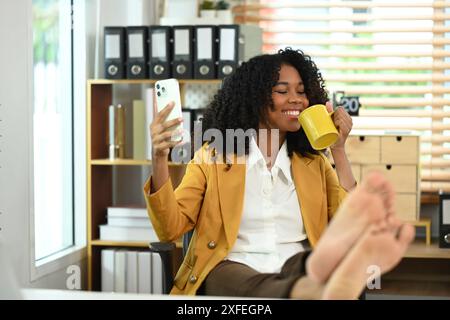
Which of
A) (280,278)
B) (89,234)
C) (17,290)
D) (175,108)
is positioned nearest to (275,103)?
(175,108)

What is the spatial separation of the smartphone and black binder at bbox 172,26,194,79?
1.39 meters

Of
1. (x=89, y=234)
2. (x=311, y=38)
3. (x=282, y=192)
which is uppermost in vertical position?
(x=311, y=38)

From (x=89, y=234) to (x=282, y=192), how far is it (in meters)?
1.43

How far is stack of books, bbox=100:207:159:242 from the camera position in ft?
10.1

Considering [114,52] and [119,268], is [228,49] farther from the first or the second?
[119,268]

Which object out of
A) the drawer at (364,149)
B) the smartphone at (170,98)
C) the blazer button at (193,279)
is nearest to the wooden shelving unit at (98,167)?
the drawer at (364,149)

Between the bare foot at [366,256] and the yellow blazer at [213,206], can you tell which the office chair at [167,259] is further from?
the bare foot at [366,256]

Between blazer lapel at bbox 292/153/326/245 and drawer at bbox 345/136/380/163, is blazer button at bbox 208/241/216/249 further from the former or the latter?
drawer at bbox 345/136/380/163

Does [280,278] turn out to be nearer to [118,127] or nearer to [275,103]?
[275,103]

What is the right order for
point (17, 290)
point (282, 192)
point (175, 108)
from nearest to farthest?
point (17, 290) → point (175, 108) → point (282, 192)

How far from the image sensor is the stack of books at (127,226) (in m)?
3.07

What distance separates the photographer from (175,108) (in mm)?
1614

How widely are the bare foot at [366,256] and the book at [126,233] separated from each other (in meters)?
2.00

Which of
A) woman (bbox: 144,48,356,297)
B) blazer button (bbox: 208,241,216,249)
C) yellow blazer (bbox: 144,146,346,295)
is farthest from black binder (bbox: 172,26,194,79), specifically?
blazer button (bbox: 208,241,216,249)
